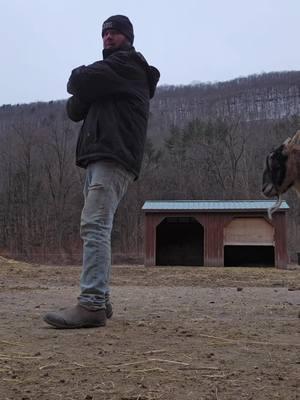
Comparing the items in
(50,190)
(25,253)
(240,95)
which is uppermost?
(240,95)

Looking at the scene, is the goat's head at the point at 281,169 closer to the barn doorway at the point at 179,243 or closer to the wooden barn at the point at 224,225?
the wooden barn at the point at 224,225

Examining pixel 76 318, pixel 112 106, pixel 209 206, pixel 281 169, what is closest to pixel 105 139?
pixel 112 106

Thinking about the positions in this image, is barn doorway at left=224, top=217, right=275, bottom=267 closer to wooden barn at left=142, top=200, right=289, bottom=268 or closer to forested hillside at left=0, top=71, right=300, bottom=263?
wooden barn at left=142, top=200, right=289, bottom=268

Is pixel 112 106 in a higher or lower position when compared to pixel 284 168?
higher

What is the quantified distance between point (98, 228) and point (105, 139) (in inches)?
26.6

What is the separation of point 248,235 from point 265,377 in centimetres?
2055

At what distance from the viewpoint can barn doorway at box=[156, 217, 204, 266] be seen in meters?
26.9

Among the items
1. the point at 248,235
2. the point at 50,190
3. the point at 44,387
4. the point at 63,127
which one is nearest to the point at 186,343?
the point at 44,387

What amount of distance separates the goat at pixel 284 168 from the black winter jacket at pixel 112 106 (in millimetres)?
1356

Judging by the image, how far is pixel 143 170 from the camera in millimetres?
53875

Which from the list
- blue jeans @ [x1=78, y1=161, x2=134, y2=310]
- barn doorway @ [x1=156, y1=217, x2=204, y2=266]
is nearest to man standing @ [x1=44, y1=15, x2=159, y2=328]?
blue jeans @ [x1=78, y1=161, x2=134, y2=310]

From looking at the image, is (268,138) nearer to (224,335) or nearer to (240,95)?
(240,95)

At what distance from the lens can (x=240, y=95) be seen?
6906cm

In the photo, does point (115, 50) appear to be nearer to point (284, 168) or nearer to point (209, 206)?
point (284, 168)
